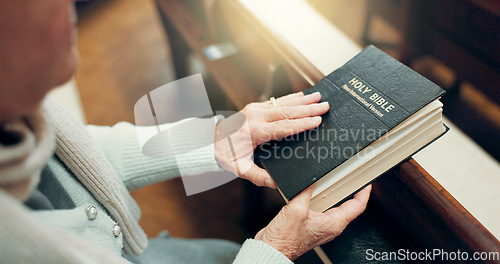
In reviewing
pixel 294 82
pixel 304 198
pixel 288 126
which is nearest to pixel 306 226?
pixel 304 198

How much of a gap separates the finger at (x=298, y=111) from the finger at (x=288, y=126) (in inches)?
0.4

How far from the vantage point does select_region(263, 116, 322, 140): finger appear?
69 centimetres

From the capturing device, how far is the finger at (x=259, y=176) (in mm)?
728

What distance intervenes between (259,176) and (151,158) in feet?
1.03

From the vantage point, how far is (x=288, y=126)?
2.33 feet

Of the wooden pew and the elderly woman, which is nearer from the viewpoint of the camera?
the elderly woman

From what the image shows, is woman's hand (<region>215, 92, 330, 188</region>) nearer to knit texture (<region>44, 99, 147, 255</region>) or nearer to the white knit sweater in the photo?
the white knit sweater

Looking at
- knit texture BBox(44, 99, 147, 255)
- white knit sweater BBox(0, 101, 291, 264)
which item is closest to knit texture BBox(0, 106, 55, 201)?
white knit sweater BBox(0, 101, 291, 264)

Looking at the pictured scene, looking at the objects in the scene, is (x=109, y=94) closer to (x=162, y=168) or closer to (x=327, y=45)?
(x=162, y=168)

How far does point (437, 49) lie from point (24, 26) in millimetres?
1513

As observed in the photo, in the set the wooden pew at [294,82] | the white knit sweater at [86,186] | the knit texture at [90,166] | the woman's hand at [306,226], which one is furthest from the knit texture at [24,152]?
the wooden pew at [294,82]

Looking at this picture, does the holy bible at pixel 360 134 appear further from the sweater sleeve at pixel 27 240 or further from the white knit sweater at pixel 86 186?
the sweater sleeve at pixel 27 240

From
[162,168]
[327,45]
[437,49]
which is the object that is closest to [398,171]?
[327,45]

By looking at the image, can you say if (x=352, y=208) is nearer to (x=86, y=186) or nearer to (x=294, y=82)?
(x=294, y=82)
